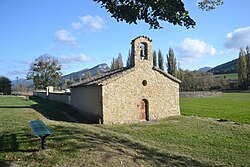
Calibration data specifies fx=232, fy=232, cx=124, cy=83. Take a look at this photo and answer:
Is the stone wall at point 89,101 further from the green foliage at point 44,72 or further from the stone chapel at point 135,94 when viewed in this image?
the green foliage at point 44,72

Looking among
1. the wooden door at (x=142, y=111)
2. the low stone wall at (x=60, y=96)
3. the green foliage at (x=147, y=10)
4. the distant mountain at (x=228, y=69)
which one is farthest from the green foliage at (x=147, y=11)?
the distant mountain at (x=228, y=69)

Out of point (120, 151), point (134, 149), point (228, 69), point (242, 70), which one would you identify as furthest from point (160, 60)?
point (228, 69)

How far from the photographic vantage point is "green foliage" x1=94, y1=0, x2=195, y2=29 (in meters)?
6.67

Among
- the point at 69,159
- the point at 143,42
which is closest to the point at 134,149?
the point at 69,159

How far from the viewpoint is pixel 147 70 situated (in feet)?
67.5

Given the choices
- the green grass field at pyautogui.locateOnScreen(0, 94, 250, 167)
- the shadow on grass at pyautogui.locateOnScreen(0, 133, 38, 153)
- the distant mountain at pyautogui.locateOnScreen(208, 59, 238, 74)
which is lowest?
the green grass field at pyautogui.locateOnScreen(0, 94, 250, 167)

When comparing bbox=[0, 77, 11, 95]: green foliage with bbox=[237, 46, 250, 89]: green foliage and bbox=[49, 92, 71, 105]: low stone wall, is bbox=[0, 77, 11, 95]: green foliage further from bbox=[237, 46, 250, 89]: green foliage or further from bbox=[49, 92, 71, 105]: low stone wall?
bbox=[237, 46, 250, 89]: green foliage

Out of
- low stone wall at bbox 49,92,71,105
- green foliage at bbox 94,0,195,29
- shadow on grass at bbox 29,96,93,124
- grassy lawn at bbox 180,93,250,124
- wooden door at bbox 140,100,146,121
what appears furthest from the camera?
low stone wall at bbox 49,92,71,105

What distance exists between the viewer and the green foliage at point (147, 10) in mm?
6672

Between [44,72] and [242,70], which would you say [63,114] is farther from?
[242,70]

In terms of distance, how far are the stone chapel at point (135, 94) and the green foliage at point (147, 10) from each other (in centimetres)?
1133

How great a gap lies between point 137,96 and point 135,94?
259mm

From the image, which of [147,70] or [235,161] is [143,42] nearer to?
[147,70]

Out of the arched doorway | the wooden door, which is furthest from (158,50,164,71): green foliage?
the wooden door
